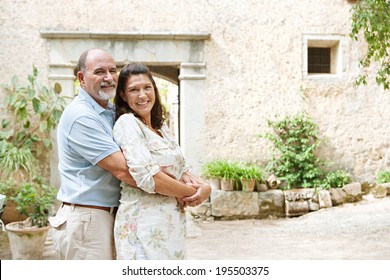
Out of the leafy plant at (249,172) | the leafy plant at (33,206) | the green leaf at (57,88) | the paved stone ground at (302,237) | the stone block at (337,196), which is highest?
the green leaf at (57,88)

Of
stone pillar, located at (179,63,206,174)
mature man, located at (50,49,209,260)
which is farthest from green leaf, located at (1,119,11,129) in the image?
mature man, located at (50,49,209,260)

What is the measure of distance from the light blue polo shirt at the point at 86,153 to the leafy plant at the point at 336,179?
14.9 feet

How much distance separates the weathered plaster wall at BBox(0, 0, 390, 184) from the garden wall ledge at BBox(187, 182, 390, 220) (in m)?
0.41

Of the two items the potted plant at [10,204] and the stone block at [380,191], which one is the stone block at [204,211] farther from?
the stone block at [380,191]

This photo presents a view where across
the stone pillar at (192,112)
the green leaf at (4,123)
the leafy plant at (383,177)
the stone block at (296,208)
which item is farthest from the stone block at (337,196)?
the green leaf at (4,123)

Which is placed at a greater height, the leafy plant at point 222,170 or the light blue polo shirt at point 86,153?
the light blue polo shirt at point 86,153

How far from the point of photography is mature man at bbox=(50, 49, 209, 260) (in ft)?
5.48

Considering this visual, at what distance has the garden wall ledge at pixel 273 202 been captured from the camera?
5512 millimetres

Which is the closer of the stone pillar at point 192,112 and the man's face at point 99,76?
the man's face at point 99,76

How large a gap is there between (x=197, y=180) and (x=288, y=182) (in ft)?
13.5

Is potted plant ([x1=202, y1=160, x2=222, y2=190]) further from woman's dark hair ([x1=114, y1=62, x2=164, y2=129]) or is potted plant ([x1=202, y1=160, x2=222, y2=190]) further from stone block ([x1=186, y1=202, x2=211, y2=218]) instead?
woman's dark hair ([x1=114, y1=62, x2=164, y2=129])

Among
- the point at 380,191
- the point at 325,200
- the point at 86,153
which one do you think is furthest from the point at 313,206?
the point at 86,153

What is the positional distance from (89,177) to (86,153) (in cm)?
11
